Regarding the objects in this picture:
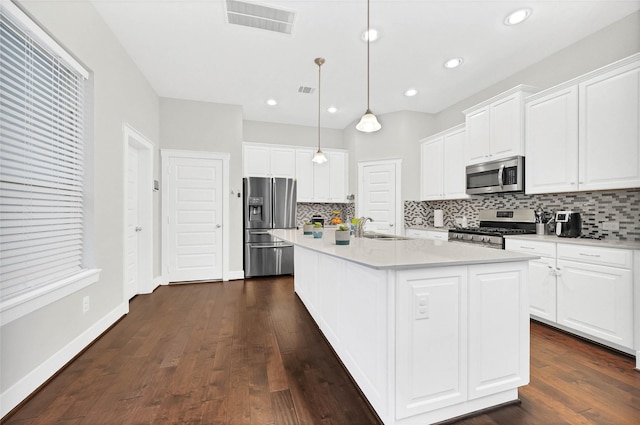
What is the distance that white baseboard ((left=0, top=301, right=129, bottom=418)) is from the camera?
1582 millimetres

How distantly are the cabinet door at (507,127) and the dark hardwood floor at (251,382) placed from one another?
1.95 meters

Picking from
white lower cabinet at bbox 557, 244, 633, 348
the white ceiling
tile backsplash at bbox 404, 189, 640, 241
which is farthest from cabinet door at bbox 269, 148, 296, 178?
white lower cabinet at bbox 557, 244, 633, 348

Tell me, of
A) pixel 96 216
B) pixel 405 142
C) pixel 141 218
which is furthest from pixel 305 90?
pixel 96 216

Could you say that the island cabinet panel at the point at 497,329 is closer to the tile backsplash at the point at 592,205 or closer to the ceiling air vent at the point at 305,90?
the tile backsplash at the point at 592,205

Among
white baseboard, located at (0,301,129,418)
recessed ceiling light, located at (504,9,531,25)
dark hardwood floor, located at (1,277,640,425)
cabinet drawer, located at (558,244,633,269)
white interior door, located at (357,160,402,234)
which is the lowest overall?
dark hardwood floor, located at (1,277,640,425)

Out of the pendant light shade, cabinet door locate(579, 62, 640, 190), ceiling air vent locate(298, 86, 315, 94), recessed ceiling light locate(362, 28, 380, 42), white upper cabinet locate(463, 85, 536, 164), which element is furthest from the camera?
ceiling air vent locate(298, 86, 315, 94)

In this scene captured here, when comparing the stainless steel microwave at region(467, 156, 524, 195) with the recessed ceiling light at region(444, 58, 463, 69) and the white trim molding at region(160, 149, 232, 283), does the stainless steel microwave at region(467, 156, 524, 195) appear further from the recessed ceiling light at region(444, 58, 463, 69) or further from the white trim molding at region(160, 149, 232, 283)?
the white trim molding at region(160, 149, 232, 283)

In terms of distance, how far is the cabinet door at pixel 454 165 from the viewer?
415cm

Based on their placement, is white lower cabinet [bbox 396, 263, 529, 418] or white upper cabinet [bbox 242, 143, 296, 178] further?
white upper cabinet [bbox 242, 143, 296, 178]

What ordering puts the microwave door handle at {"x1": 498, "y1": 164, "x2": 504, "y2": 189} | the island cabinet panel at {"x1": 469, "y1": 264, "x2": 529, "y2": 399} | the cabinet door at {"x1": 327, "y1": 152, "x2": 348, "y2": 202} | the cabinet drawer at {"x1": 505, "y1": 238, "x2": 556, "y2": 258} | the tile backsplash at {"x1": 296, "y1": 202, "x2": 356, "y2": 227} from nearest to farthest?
the island cabinet panel at {"x1": 469, "y1": 264, "x2": 529, "y2": 399} → the cabinet drawer at {"x1": 505, "y1": 238, "x2": 556, "y2": 258} → the microwave door handle at {"x1": 498, "y1": 164, "x2": 504, "y2": 189} → the cabinet door at {"x1": 327, "y1": 152, "x2": 348, "y2": 202} → the tile backsplash at {"x1": 296, "y1": 202, "x2": 356, "y2": 227}

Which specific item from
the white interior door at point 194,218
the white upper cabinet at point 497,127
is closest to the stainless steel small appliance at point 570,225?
the white upper cabinet at point 497,127

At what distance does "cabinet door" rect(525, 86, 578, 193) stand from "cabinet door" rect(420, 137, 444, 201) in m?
1.47

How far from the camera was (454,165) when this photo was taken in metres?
4.31

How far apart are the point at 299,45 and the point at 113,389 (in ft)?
11.1
